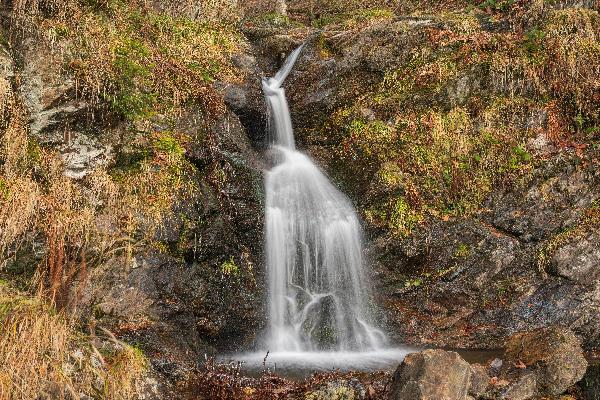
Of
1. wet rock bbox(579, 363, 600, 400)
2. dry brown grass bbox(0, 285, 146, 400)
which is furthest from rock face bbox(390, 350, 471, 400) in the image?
dry brown grass bbox(0, 285, 146, 400)

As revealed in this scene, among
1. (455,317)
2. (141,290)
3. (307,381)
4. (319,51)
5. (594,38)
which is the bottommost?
(307,381)

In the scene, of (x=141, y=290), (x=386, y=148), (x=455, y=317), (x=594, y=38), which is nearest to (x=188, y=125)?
(x=141, y=290)

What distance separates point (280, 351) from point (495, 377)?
11.0 ft

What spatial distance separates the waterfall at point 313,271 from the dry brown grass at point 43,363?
3.91 meters

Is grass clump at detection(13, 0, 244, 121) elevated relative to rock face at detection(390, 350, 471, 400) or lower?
elevated

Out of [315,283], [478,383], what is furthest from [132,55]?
[478,383]

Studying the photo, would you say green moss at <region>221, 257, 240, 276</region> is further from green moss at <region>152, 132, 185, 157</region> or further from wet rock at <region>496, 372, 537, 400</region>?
wet rock at <region>496, 372, 537, 400</region>

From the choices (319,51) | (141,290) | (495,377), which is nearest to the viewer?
(495,377)

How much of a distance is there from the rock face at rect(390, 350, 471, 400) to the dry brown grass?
276 cm

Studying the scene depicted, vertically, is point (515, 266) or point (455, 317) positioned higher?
point (515, 266)

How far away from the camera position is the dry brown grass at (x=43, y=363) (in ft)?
11.5

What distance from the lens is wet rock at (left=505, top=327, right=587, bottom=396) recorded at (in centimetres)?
541

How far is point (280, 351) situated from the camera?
25.0 ft

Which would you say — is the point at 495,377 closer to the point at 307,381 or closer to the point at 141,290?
the point at 307,381
